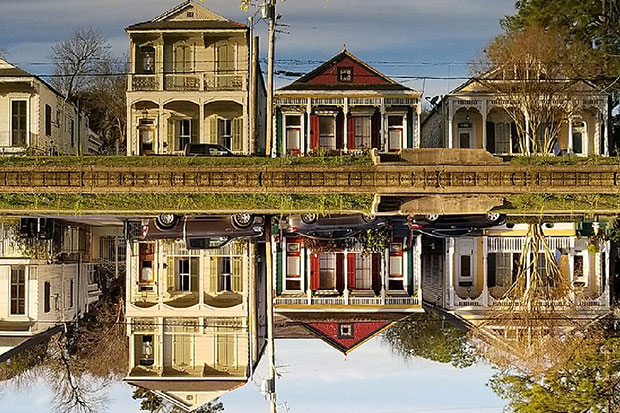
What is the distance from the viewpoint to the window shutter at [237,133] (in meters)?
37.5

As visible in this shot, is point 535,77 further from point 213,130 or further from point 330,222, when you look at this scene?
point 213,130

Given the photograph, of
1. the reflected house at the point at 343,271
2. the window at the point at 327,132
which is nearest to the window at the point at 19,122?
the reflected house at the point at 343,271

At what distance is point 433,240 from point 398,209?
6.49 m

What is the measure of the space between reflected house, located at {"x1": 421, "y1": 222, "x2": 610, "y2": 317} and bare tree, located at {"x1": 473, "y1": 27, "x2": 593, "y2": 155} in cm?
503

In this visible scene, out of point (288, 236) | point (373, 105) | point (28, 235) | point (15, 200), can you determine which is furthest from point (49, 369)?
point (373, 105)

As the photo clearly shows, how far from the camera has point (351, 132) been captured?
121 feet

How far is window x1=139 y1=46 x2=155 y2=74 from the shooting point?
36375mm

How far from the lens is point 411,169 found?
26.7 m

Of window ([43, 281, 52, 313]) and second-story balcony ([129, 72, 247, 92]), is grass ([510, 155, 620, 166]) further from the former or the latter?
window ([43, 281, 52, 313])

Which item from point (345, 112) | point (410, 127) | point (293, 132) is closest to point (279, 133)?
point (293, 132)

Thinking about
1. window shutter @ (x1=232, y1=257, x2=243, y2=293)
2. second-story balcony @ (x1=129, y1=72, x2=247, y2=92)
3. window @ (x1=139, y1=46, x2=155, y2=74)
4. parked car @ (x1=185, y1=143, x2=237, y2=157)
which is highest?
window @ (x1=139, y1=46, x2=155, y2=74)

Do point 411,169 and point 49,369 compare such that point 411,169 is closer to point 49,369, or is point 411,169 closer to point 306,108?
point 306,108

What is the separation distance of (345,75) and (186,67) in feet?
25.1

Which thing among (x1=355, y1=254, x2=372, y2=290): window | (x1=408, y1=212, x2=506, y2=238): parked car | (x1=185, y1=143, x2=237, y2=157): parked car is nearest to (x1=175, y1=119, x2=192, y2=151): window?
(x1=185, y1=143, x2=237, y2=157): parked car
